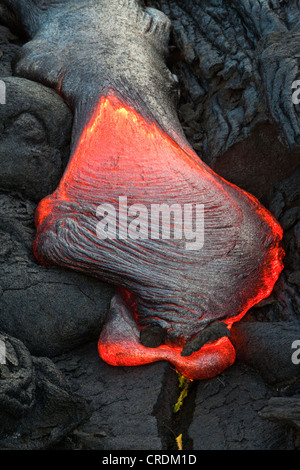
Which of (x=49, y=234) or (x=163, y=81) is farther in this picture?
(x=163, y=81)

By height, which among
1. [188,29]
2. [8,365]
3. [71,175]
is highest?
[188,29]

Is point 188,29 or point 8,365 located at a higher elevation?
point 188,29

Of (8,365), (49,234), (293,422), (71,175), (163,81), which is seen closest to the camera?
(293,422)

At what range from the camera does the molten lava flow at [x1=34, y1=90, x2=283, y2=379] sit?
8.19 ft

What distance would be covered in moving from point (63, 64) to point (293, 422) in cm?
227

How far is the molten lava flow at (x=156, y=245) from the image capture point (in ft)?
8.19

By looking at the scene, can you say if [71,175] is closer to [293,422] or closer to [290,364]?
[290,364]

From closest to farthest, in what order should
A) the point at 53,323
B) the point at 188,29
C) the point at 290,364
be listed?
the point at 290,364
the point at 53,323
the point at 188,29

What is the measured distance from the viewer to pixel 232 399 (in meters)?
2.28

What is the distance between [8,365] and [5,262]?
2.16ft

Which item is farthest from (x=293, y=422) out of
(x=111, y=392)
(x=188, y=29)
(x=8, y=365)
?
(x=188, y=29)

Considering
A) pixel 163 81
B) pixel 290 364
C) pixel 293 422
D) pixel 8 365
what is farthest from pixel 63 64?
pixel 293 422

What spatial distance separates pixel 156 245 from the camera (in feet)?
8.64
